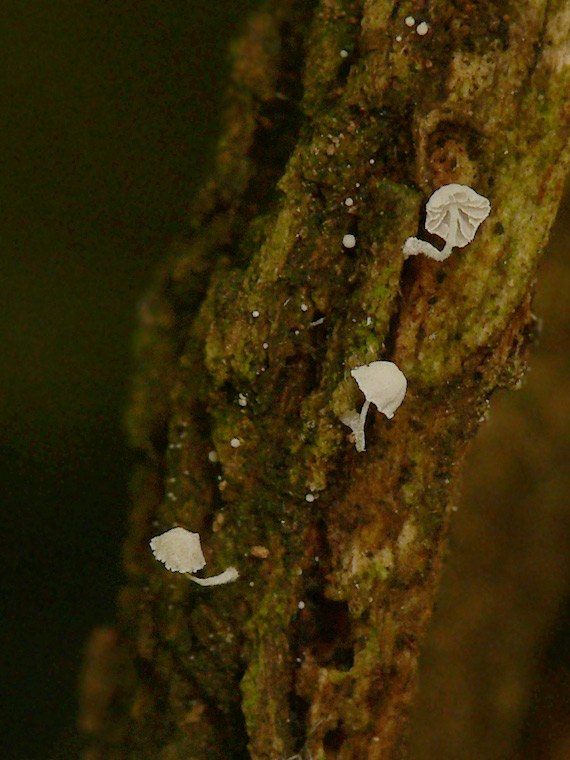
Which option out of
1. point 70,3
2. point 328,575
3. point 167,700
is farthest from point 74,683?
point 70,3

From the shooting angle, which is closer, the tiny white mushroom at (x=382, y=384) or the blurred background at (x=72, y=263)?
the tiny white mushroom at (x=382, y=384)

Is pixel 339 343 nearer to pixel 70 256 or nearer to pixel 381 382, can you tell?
pixel 381 382

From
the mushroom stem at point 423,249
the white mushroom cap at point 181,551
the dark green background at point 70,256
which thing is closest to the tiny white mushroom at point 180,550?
the white mushroom cap at point 181,551

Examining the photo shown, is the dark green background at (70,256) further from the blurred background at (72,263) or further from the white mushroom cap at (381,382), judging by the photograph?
the white mushroom cap at (381,382)

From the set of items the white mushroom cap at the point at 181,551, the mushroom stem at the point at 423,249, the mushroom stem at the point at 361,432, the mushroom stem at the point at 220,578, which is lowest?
the mushroom stem at the point at 220,578

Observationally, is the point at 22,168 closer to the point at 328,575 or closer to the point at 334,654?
the point at 328,575

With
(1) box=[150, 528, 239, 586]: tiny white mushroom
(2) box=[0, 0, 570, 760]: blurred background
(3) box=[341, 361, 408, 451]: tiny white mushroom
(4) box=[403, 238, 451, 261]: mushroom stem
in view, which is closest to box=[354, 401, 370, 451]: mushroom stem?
(3) box=[341, 361, 408, 451]: tiny white mushroom

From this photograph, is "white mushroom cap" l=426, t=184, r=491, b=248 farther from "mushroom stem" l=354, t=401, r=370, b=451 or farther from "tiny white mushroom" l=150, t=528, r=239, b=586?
"tiny white mushroom" l=150, t=528, r=239, b=586
